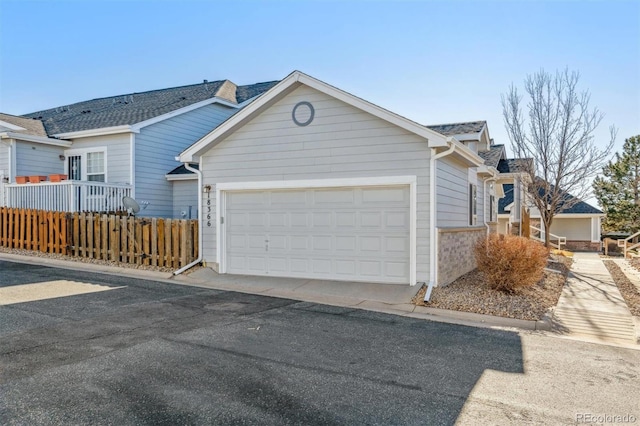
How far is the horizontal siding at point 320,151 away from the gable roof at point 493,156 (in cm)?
847

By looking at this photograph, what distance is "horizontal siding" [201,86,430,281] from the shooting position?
9.57 meters

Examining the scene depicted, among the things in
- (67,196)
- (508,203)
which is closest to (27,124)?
(67,196)

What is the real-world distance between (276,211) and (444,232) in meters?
4.17

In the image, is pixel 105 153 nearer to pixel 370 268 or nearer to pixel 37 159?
pixel 37 159

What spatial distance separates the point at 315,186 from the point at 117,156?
923 centimetres

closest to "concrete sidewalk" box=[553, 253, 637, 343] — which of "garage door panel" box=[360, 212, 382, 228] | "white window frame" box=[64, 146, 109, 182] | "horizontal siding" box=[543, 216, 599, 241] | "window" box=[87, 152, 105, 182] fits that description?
"garage door panel" box=[360, 212, 382, 228]

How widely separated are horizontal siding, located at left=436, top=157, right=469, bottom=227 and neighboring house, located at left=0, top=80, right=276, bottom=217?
10113mm

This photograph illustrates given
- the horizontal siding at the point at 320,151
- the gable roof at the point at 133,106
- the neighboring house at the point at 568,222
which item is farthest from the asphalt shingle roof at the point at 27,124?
the neighboring house at the point at 568,222

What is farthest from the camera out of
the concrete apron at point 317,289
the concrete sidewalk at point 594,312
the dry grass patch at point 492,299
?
the concrete apron at point 317,289

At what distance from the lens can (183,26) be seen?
1577cm

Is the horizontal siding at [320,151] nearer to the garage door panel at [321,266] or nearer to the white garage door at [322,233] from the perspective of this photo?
the white garage door at [322,233]

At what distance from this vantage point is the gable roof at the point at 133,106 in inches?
675

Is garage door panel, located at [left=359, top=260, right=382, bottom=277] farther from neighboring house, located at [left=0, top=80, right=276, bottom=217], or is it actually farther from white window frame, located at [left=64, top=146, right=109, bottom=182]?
white window frame, located at [left=64, top=146, right=109, bottom=182]

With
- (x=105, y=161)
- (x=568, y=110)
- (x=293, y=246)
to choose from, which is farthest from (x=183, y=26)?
(x=568, y=110)
